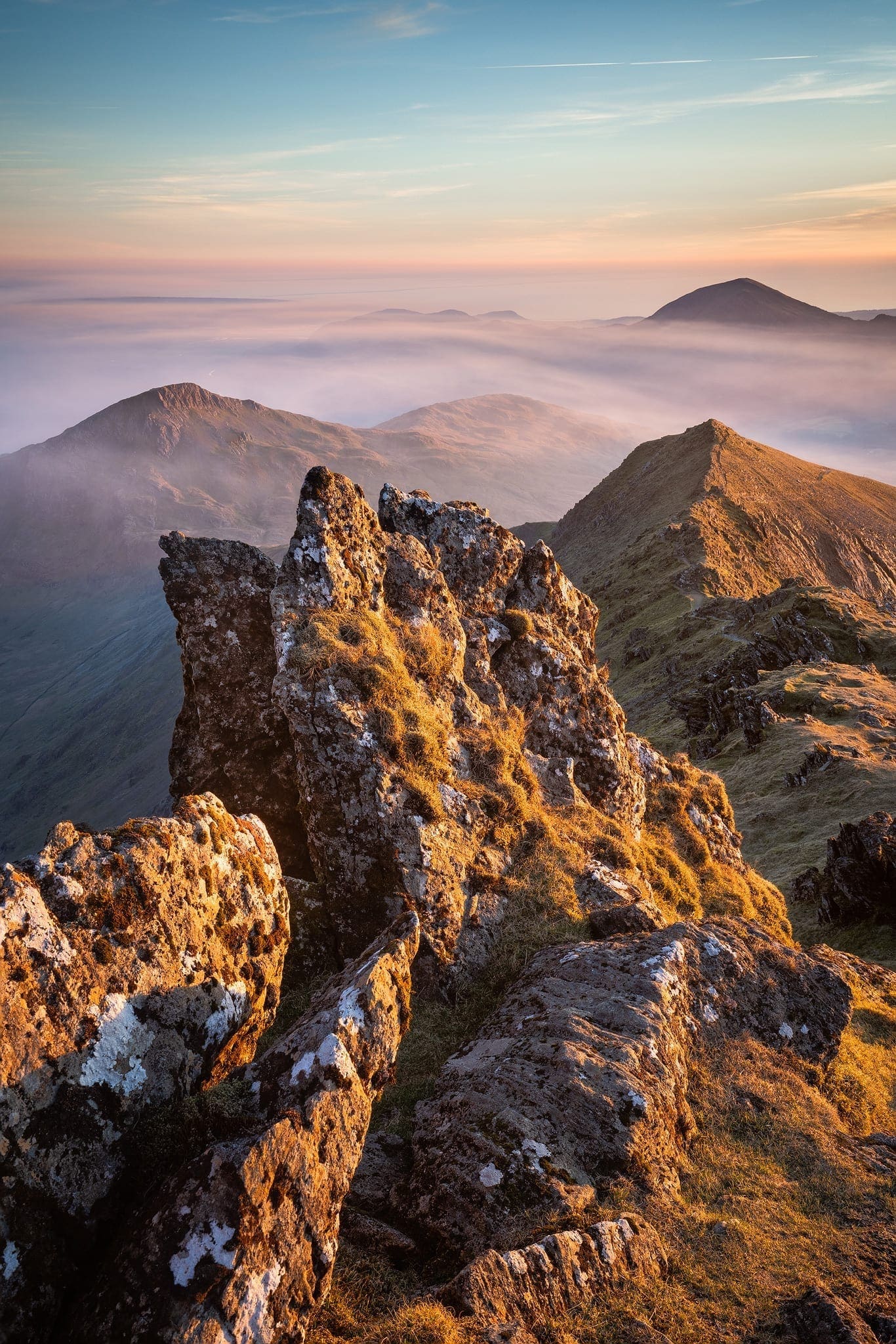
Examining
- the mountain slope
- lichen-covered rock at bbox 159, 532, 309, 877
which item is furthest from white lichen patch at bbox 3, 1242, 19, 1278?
the mountain slope

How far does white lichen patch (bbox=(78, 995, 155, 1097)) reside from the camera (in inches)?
413

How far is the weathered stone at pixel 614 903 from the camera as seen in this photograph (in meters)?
19.5

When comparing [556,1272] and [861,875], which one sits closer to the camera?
[556,1272]

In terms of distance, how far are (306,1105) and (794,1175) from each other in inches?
376

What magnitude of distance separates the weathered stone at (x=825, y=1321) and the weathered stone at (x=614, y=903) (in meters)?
8.54

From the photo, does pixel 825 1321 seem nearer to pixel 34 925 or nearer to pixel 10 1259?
pixel 10 1259

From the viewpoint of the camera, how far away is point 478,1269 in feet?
34.6

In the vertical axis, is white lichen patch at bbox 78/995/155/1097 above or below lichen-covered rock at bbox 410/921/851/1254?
above

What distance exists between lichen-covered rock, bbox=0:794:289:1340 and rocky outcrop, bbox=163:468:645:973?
4848mm

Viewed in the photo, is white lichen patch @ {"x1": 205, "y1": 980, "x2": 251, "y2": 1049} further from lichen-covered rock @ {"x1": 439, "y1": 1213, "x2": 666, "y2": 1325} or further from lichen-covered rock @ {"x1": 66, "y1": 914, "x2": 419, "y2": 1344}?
lichen-covered rock @ {"x1": 439, "y1": 1213, "x2": 666, "y2": 1325}

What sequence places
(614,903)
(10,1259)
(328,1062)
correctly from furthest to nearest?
(614,903) → (328,1062) → (10,1259)

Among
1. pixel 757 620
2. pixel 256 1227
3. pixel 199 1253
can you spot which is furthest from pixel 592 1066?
pixel 757 620

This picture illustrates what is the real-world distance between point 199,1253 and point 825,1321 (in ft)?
28.3

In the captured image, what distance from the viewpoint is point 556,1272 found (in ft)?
35.8
